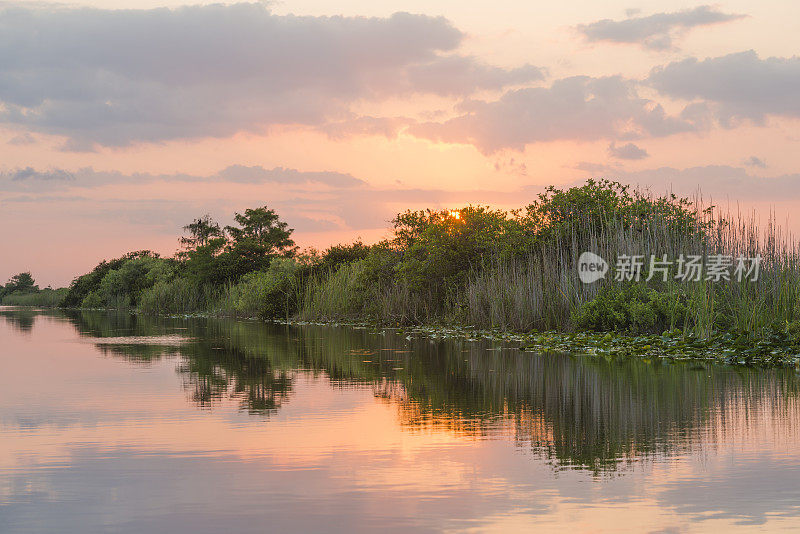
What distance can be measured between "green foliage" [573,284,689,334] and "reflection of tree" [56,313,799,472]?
127 inches

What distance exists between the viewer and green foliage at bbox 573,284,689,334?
744 inches

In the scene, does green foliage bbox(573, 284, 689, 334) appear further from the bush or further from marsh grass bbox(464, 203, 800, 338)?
the bush

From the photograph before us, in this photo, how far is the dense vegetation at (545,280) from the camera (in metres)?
18.3

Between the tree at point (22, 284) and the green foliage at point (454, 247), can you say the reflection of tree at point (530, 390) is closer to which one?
the green foliage at point (454, 247)

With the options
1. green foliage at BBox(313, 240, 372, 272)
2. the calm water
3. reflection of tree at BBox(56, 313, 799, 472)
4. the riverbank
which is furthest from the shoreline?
green foliage at BBox(313, 240, 372, 272)

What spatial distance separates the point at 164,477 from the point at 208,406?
13.1 feet

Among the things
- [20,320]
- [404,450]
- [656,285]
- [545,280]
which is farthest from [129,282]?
[404,450]

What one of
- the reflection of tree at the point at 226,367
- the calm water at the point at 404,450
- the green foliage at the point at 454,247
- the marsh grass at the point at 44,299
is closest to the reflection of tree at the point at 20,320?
the reflection of tree at the point at 226,367

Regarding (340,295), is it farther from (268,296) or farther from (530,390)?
(530,390)

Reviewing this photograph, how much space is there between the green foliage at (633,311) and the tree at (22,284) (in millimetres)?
111158

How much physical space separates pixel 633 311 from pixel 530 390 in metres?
8.53

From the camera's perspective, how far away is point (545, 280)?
23375 millimetres

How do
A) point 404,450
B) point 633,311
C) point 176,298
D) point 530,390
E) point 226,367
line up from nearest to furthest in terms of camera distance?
point 404,450, point 530,390, point 226,367, point 633,311, point 176,298

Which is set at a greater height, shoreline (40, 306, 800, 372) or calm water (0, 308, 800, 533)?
shoreline (40, 306, 800, 372)
